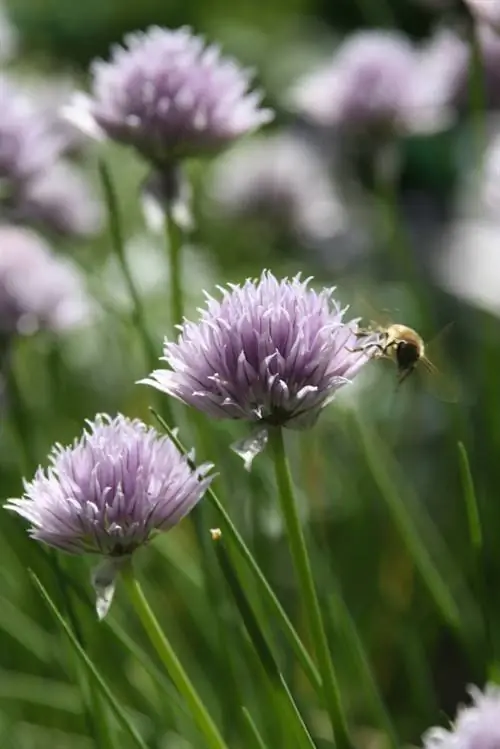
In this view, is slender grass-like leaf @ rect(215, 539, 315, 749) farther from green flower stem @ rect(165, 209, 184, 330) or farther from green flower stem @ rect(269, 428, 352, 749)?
green flower stem @ rect(165, 209, 184, 330)

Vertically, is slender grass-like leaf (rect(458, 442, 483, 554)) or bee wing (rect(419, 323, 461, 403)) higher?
bee wing (rect(419, 323, 461, 403))

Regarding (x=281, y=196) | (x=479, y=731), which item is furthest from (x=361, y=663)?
(x=281, y=196)

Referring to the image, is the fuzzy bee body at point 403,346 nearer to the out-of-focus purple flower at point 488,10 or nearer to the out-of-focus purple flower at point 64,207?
the out-of-focus purple flower at point 488,10

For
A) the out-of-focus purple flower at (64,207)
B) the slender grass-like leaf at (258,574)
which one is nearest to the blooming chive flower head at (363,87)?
the out-of-focus purple flower at (64,207)

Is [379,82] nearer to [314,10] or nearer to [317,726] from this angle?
[317,726]

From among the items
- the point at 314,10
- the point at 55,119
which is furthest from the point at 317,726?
the point at 314,10

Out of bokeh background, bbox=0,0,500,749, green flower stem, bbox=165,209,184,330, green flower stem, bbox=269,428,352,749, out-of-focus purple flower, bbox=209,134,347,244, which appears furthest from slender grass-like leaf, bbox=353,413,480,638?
out-of-focus purple flower, bbox=209,134,347,244
